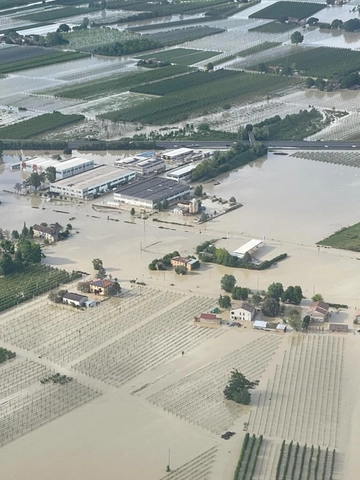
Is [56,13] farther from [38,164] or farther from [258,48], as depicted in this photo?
[38,164]

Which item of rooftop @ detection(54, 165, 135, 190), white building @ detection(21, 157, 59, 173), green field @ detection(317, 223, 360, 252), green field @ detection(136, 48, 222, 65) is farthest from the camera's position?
green field @ detection(136, 48, 222, 65)

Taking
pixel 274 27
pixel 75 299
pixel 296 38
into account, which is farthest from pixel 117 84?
pixel 75 299

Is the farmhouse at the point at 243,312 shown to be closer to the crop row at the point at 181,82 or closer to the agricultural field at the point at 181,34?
the crop row at the point at 181,82

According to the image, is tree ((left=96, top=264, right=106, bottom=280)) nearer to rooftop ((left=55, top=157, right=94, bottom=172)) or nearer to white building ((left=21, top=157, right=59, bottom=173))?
rooftop ((left=55, top=157, right=94, bottom=172))

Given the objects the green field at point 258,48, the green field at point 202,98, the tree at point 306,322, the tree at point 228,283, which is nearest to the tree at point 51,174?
the green field at point 202,98

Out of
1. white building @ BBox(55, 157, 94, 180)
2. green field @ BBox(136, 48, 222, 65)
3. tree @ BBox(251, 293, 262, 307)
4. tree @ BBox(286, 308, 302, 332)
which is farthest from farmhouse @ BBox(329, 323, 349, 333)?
green field @ BBox(136, 48, 222, 65)
